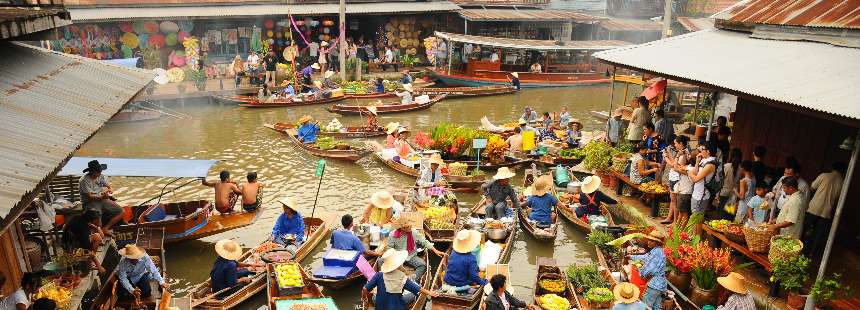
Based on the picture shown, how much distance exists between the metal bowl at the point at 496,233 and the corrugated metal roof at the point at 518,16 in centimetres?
2310

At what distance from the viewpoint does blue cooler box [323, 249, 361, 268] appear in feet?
33.6

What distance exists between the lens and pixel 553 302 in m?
9.29

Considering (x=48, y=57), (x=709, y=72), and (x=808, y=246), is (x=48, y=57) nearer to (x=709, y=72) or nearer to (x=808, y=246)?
(x=709, y=72)

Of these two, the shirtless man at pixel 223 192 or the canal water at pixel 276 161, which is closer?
the canal water at pixel 276 161

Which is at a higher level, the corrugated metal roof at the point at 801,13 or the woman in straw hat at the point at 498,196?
the corrugated metal roof at the point at 801,13

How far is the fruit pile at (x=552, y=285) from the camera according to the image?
9.70m

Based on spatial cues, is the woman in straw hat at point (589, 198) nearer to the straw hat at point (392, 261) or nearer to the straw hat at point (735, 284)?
the straw hat at point (735, 284)

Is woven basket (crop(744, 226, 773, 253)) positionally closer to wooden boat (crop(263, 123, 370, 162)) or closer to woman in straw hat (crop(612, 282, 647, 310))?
woman in straw hat (crop(612, 282, 647, 310))

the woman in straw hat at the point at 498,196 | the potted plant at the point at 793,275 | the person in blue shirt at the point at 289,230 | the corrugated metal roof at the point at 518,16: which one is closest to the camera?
the potted plant at the point at 793,275

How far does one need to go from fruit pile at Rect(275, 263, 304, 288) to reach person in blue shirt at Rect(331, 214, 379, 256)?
31.2 inches

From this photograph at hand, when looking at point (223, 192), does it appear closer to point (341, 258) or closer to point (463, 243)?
point (341, 258)

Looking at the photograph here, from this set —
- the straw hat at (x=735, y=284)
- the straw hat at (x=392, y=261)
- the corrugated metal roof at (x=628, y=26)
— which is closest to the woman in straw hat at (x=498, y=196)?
the straw hat at (x=392, y=261)

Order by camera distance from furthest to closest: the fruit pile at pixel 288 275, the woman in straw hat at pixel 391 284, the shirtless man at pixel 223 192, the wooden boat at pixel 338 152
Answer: the wooden boat at pixel 338 152 → the shirtless man at pixel 223 192 → the fruit pile at pixel 288 275 → the woman in straw hat at pixel 391 284

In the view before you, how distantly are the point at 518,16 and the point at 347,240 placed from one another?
26540mm
